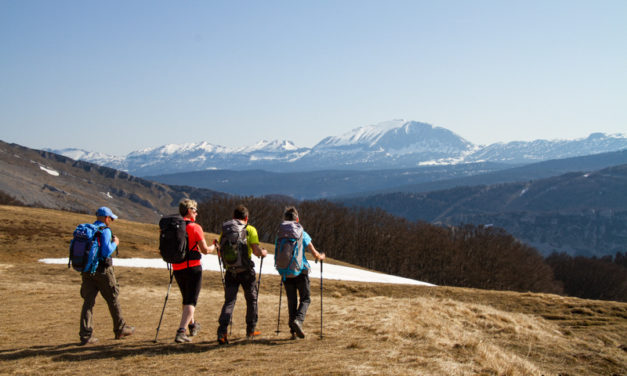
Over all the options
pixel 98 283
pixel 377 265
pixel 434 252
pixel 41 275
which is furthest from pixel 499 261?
pixel 98 283

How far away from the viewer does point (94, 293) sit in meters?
11.9

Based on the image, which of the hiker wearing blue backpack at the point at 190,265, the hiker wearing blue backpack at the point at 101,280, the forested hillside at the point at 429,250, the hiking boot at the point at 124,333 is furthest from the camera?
the forested hillside at the point at 429,250

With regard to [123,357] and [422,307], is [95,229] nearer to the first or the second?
[123,357]

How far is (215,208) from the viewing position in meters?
137

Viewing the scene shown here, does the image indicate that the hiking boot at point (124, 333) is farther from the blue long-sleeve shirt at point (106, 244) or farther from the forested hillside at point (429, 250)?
the forested hillside at point (429, 250)

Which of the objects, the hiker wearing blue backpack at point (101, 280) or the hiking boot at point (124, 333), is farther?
the hiking boot at point (124, 333)

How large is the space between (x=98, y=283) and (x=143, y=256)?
36.1 metres

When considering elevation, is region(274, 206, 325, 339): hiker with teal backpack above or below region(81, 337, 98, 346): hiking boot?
above

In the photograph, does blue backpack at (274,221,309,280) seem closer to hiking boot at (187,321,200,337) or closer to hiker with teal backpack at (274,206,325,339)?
hiker with teal backpack at (274,206,325,339)

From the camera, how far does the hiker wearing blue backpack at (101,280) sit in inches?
456

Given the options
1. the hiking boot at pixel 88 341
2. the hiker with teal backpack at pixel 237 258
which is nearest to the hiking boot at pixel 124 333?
the hiking boot at pixel 88 341

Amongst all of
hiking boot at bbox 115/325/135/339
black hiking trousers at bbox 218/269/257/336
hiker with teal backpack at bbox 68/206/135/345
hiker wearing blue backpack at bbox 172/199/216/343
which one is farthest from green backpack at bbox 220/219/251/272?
hiking boot at bbox 115/325/135/339

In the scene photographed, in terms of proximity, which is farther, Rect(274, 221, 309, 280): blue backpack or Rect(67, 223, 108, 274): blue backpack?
Rect(274, 221, 309, 280): blue backpack

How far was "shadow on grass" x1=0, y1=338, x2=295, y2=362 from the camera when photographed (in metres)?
10.3
